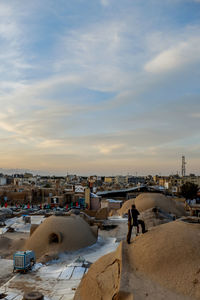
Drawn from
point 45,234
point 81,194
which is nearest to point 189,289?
point 45,234

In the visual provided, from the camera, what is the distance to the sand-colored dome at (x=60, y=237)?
46.2 feet

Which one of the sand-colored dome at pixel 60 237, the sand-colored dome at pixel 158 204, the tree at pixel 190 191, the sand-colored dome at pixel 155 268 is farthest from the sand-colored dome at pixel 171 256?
the tree at pixel 190 191

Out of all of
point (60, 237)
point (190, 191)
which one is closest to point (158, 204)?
point (190, 191)

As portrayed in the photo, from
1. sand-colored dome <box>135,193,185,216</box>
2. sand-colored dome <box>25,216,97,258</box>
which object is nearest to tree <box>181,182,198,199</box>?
sand-colored dome <box>135,193,185,216</box>

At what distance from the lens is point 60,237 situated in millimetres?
14344

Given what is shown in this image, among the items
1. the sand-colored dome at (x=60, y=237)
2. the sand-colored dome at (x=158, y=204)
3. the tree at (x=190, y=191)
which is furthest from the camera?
the tree at (x=190, y=191)

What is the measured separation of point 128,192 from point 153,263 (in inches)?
1410

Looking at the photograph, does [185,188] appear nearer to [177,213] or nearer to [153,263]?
[177,213]

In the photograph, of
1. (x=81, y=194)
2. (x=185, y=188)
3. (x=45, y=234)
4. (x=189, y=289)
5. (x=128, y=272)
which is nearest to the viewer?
(x=189, y=289)

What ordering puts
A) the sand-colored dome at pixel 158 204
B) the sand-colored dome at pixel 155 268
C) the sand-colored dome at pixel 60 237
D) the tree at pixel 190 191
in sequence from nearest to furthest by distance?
1. the sand-colored dome at pixel 155 268
2. the sand-colored dome at pixel 60 237
3. the sand-colored dome at pixel 158 204
4. the tree at pixel 190 191

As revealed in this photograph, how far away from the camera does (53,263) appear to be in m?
12.2

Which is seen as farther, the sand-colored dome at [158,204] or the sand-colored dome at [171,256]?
the sand-colored dome at [158,204]

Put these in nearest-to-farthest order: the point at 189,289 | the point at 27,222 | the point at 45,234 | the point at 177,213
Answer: the point at 189,289
the point at 45,234
the point at 27,222
the point at 177,213

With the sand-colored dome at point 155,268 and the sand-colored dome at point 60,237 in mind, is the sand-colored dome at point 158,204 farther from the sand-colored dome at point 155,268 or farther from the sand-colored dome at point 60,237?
the sand-colored dome at point 155,268
